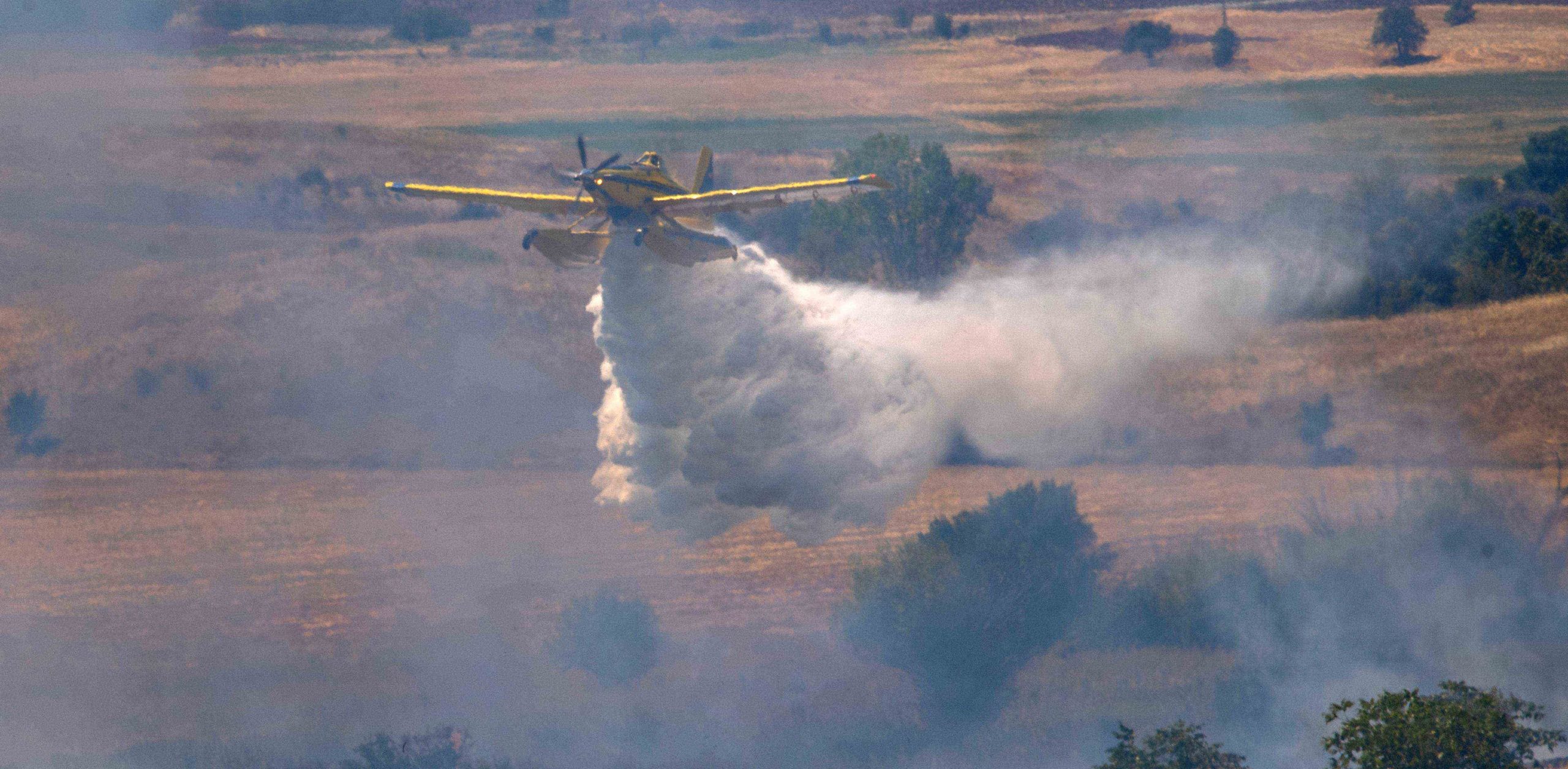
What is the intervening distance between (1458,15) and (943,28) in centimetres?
3786

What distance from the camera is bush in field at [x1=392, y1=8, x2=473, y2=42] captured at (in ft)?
Answer: 352

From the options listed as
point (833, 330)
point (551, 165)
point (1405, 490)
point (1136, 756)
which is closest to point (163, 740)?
point (833, 330)

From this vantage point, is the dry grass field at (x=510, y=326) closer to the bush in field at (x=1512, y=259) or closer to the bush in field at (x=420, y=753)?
the bush in field at (x=1512, y=259)

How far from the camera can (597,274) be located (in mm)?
75750

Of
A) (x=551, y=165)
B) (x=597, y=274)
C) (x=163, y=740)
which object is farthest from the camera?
(x=551, y=165)

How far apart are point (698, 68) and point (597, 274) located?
3054 cm

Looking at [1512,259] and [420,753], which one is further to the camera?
[1512,259]

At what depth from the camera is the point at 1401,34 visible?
101 meters

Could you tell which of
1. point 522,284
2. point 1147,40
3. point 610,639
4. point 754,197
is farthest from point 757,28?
point 754,197

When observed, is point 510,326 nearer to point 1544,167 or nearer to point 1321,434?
point 1321,434

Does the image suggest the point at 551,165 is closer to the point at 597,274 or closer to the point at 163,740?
the point at 597,274

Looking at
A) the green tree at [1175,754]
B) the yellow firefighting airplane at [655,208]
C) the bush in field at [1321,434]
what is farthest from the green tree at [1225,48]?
the green tree at [1175,754]

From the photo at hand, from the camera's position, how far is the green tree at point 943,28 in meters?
109

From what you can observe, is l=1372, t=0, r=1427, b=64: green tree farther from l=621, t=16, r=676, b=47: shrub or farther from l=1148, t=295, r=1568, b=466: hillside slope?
l=621, t=16, r=676, b=47: shrub
